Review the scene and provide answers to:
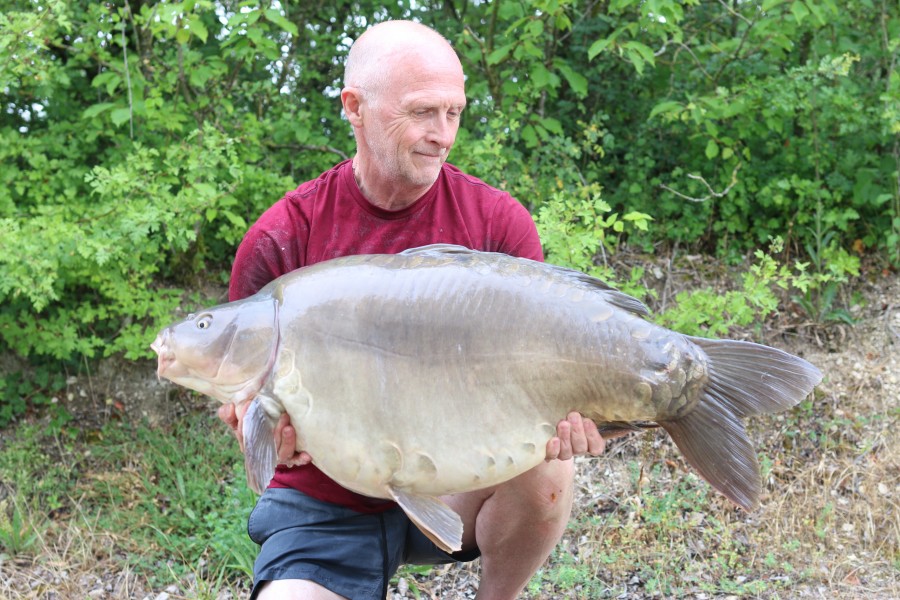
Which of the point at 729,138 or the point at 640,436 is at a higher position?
the point at 729,138

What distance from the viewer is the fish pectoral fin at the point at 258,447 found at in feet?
6.81

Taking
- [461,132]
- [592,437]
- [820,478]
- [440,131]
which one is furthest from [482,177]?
[592,437]

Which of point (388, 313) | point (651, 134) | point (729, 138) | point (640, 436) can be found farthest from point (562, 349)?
point (651, 134)

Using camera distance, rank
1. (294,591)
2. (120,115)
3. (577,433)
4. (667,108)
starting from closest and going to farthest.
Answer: (577,433) → (294,591) → (120,115) → (667,108)

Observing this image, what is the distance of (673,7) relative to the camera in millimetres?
4512

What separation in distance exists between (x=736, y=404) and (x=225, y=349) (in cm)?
118

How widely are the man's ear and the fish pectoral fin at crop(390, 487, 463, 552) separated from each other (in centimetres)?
97

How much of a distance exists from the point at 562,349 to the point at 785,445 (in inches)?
112

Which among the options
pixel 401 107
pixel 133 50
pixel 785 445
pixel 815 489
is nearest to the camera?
pixel 401 107

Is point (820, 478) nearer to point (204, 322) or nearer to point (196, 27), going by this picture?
point (204, 322)

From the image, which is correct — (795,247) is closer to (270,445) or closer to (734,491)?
(734,491)

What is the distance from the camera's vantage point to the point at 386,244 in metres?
2.59

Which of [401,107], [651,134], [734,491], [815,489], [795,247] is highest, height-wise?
[401,107]

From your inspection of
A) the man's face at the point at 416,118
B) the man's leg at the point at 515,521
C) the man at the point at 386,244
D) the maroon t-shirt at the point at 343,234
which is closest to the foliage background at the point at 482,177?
the man's leg at the point at 515,521
